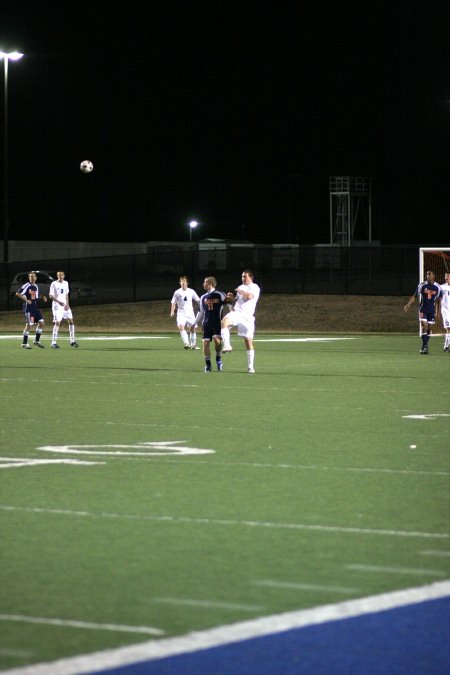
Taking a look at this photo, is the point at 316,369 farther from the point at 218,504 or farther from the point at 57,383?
the point at 218,504

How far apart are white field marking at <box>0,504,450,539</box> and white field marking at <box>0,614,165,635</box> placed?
2747mm

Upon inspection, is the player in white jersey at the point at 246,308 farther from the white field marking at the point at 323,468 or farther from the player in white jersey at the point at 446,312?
the white field marking at the point at 323,468

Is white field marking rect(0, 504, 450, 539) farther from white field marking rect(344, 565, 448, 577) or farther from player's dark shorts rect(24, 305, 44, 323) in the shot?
player's dark shorts rect(24, 305, 44, 323)

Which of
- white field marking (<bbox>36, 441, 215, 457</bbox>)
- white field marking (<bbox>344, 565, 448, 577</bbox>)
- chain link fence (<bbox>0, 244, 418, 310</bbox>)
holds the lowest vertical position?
white field marking (<bbox>36, 441, 215, 457</bbox>)

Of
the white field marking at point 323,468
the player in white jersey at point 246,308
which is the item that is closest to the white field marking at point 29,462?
the white field marking at point 323,468

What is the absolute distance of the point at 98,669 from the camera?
550cm

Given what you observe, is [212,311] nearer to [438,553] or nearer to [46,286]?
[438,553]

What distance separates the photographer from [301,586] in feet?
23.4

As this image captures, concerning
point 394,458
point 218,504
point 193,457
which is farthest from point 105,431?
point 218,504

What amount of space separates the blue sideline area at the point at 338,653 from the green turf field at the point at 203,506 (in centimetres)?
41

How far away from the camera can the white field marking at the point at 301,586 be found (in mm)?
7027

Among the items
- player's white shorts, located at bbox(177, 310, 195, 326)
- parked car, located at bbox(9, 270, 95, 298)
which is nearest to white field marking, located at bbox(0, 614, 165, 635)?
player's white shorts, located at bbox(177, 310, 195, 326)

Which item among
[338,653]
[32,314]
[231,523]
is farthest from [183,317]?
[338,653]

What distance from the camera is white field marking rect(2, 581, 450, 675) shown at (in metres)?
5.57
